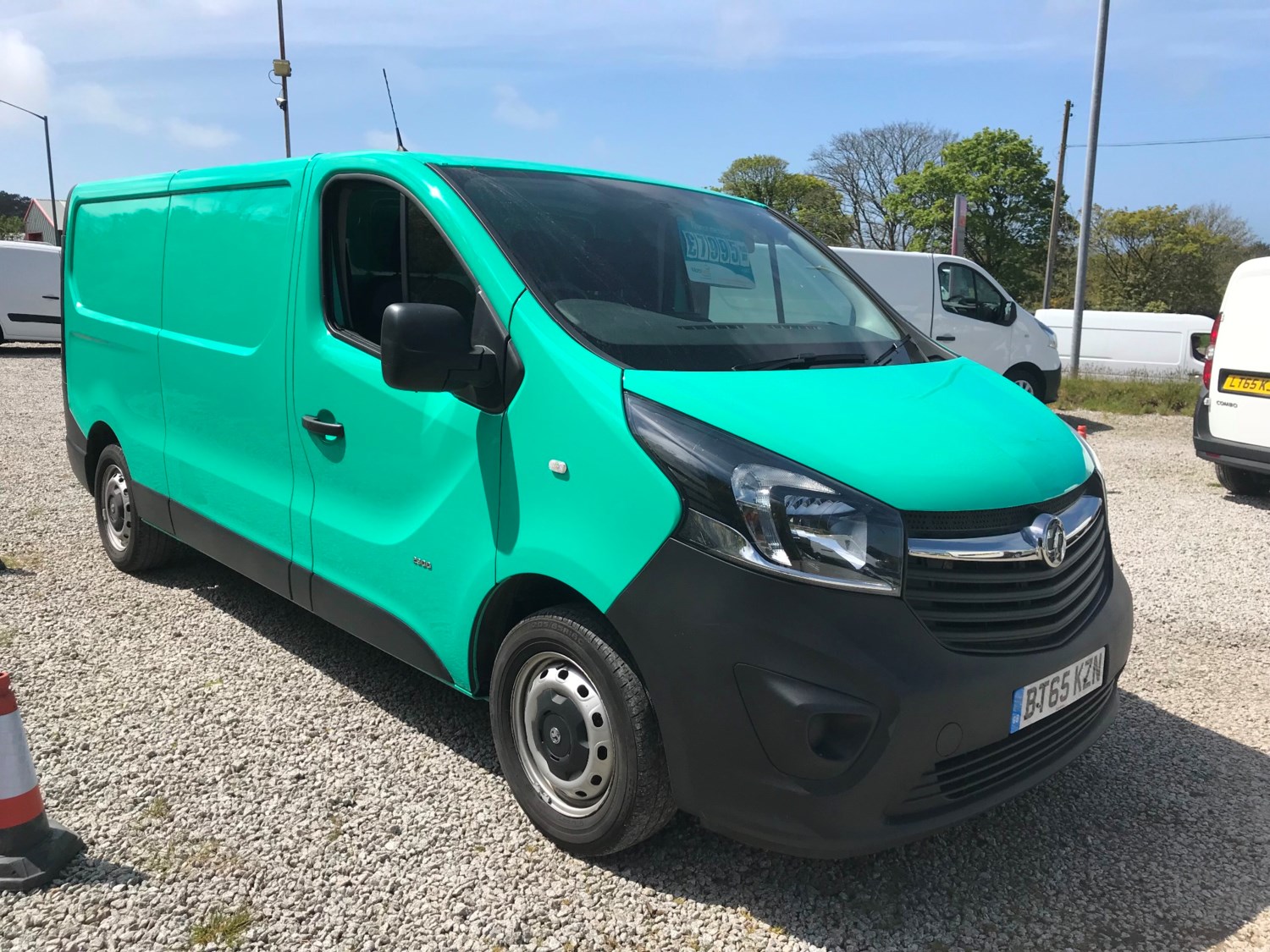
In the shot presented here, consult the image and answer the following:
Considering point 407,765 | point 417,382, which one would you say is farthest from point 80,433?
point 417,382

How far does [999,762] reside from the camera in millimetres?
2510

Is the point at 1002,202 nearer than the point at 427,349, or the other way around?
the point at 427,349

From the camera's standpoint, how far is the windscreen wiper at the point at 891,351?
3.21m

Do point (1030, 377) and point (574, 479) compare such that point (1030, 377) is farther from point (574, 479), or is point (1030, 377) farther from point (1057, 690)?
point (574, 479)

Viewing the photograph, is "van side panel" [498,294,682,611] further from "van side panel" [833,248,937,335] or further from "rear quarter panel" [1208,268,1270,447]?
"van side panel" [833,248,937,335]

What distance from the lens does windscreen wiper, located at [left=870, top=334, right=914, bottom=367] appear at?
321cm

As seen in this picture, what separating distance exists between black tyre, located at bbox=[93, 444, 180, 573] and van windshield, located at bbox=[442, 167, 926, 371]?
2925mm

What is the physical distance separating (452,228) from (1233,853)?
299 centimetres

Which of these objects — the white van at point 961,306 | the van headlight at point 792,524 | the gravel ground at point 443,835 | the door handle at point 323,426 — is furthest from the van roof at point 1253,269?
the door handle at point 323,426

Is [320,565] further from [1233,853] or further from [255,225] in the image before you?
[1233,853]

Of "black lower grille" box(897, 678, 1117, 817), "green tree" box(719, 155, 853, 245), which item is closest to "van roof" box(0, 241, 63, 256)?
"black lower grille" box(897, 678, 1117, 817)

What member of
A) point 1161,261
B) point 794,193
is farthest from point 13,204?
point 1161,261

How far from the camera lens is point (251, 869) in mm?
2756

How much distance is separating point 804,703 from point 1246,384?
289 inches
